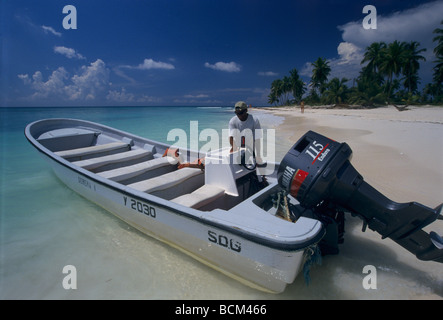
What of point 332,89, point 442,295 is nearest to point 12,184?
point 442,295

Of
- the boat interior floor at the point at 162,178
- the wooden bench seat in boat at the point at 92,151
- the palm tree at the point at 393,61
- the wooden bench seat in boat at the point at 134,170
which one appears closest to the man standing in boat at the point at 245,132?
the boat interior floor at the point at 162,178

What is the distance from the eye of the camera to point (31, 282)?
2691 mm

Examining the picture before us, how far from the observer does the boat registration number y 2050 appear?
8.87 feet

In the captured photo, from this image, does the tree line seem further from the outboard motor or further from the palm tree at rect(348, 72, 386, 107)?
the outboard motor

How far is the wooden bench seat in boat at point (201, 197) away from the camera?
2.80 meters

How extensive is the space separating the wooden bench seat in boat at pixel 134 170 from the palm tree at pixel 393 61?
37929 mm

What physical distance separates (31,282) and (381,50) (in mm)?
47369

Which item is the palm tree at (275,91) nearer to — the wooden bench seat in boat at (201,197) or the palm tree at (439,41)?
the palm tree at (439,41)

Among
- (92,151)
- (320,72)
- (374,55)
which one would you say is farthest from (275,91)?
(92,151)

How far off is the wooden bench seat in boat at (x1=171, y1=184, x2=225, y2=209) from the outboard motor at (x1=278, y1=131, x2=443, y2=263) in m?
1.06

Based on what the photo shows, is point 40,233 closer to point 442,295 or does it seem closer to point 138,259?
point 138,259

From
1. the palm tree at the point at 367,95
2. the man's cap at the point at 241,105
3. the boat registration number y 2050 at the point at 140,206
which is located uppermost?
the palm tree at the point at 367,95

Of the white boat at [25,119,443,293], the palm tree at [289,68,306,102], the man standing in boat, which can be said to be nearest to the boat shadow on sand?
the white boat at [25,119,443,293]

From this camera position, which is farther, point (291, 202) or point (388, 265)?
point (291, 202)
